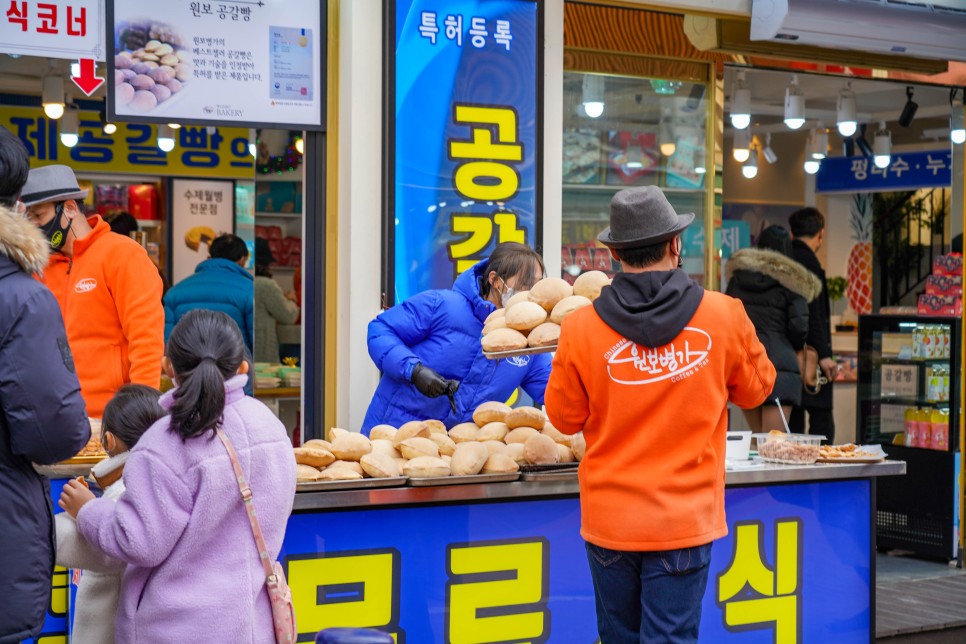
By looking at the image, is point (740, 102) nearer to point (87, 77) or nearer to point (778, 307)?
point (778, 307)

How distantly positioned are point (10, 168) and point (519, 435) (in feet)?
7.08

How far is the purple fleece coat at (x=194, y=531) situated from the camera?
2898mm

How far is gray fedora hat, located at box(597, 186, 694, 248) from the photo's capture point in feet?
11.6

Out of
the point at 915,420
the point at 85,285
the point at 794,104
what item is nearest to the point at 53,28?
the point at 85,285

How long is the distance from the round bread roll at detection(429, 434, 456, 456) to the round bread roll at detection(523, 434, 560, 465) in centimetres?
28

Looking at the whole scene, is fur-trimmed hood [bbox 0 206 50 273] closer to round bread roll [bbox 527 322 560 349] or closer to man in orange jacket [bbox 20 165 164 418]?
man in orange jacket [bbox 20 165 164 418]

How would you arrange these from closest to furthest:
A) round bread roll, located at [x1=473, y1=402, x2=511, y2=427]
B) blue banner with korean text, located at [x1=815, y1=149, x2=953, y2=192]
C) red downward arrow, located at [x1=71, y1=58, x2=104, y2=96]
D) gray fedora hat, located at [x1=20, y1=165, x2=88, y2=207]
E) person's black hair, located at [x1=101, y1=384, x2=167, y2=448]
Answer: person's black hair, located at [x1=101, y1=384, x2=167, y2=448] < gray fedora hat, located at [x1=20, y1=165, x2=88, y2=207] < round bread roll, located at [x1=473, y1=402, x2=511, y2=427] < red downward arrow, located at [x1=71, y1=58, x2=104, y2=96] < blue banner with korean text, located at [x1=815, y1=149, x2=953, y2=192]

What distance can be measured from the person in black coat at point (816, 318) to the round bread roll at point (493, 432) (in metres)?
3.86

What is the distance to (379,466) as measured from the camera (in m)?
4.12

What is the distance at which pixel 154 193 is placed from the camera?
1229cm

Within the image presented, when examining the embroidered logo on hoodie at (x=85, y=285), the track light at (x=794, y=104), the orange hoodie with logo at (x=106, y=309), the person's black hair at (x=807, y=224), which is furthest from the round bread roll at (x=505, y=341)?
the track light at (x=794, y=104)

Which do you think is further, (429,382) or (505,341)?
(429,382)

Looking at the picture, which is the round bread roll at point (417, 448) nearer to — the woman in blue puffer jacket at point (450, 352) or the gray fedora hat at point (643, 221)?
the woman in blue puffer jacket at point (450, 352)

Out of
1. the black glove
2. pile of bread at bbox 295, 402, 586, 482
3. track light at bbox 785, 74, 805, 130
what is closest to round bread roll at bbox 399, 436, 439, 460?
pile of bread at bbox 295, 402, 586, 482
